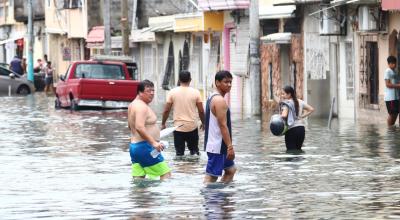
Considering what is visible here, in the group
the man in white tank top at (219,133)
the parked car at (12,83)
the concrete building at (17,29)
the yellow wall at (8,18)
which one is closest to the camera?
the man in white tank top at (219,133)

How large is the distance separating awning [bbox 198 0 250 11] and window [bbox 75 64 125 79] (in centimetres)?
417

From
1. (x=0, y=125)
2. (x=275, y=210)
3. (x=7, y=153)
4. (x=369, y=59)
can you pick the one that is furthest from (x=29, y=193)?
(x=369, y=59)

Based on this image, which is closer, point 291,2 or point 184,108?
point 184,108

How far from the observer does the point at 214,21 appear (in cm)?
4991

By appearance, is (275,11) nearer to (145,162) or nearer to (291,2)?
(291,2)

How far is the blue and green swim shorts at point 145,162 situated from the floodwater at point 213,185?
0.46 feet

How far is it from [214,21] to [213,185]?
33.5 metres

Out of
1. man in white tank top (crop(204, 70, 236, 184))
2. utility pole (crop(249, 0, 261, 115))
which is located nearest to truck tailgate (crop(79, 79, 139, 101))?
utility pole (crop(249, 0, 261, 115))

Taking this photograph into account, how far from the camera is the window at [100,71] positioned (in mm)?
44594

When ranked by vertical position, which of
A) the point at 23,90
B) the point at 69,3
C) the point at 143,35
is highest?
the point at 69,3

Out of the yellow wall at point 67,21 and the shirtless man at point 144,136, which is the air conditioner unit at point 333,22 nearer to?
the shirtless man at point 144,136

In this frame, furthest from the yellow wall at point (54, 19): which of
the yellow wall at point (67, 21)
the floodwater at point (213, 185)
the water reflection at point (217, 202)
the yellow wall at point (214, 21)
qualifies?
the water reflection at point (217, 202)

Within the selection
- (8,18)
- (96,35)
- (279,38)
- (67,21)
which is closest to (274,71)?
(279,38)

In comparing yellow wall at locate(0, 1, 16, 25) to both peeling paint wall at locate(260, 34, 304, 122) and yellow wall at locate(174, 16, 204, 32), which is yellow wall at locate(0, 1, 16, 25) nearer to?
yellow wall at locate(174, 16, 204, 32)
